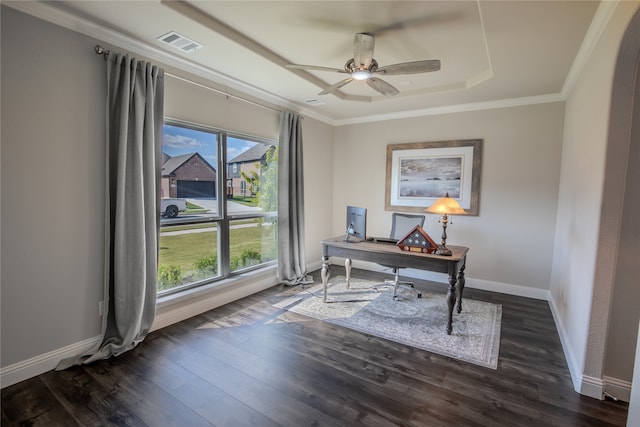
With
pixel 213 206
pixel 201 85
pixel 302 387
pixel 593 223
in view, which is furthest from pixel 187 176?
pixel 593 223

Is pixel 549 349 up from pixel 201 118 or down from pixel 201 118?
down

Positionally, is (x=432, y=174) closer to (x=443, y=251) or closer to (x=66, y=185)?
(x=443, y=251)

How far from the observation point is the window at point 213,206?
122 inches

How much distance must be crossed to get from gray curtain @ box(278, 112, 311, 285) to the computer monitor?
96 centimetres

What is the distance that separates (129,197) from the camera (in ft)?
8.34

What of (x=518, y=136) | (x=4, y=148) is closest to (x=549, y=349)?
(x=518, y=136)

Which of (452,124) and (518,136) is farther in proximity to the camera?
(452,124)

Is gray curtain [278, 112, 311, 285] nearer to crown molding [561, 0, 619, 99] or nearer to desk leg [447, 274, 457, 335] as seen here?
desk leg [447, 274, 457, 335]

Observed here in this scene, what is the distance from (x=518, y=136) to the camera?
3.96 meters

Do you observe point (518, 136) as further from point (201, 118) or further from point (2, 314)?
point (2, 314)

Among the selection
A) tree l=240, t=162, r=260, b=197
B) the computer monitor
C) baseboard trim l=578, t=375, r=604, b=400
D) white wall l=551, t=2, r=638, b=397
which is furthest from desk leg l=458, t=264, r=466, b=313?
tree l=240, t=162, r=260, b=197

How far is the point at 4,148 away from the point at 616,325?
13.9 feet

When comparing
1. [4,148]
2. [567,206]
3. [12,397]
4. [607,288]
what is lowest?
[12,397]

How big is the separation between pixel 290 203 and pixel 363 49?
238 cm
